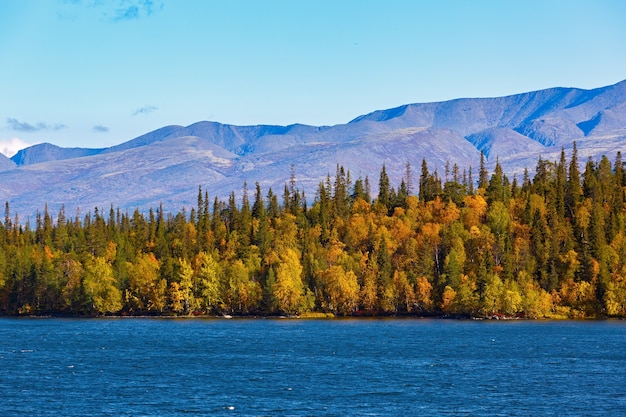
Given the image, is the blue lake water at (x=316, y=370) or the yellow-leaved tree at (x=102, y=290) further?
the yellow-leaved tree at (x=102, y=290)

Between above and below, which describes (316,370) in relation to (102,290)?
below

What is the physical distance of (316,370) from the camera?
328ft

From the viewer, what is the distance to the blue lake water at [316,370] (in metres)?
77.2

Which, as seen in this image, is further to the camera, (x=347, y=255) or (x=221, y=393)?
(x=347, y=255)

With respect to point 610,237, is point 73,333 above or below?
below

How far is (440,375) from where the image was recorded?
315ft

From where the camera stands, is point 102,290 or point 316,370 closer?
point 316,370

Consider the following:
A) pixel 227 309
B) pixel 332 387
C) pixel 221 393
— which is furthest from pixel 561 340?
pixel 227 309

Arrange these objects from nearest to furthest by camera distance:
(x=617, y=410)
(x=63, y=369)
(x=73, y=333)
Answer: (x=617, y=410)
(x=63, y=369)
(x=73, y=333)

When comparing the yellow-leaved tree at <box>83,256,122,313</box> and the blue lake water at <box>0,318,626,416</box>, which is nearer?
the blue lake water at <box>0,318,626,416</box>

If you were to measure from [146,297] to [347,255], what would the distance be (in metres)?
42.3

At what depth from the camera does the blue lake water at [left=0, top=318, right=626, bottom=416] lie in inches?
3041

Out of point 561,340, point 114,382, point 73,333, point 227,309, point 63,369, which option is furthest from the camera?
point 227,309

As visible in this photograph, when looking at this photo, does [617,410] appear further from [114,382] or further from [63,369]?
[63,369]
